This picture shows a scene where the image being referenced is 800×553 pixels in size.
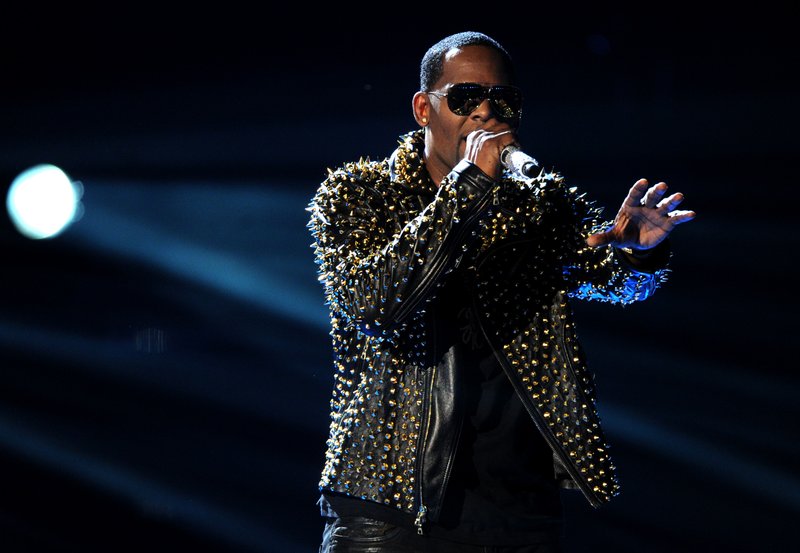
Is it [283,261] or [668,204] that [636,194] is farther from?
Answer: [283,261]

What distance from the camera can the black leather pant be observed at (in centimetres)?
174

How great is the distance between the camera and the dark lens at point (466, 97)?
201 centimetres

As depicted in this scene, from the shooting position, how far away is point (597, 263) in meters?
2.09

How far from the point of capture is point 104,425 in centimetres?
446

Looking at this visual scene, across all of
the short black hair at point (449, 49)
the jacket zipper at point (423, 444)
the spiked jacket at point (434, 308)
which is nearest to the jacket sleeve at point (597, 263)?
the spiked jacket at point (434, 308)

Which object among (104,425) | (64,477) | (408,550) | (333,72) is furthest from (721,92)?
(64,477)

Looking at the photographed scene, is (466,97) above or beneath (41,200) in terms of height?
beneath

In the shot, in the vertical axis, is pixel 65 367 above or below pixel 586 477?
above

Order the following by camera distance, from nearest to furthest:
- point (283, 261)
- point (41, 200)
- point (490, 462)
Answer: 1. point (490, 462)
2. point (41, 200)
3. point (283, 261)

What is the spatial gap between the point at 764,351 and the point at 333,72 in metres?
2.33

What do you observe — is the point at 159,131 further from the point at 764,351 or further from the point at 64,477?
the point at 764,351

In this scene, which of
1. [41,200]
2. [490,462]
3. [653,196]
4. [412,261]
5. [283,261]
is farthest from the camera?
[283,261]

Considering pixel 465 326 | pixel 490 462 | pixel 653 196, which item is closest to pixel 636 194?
pixel 653 196

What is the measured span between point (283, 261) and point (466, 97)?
2.74 m
